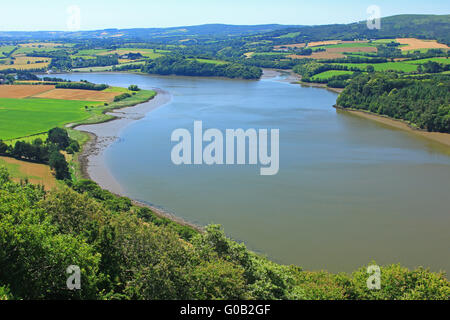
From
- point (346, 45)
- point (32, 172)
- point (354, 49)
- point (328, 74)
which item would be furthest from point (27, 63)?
point (32, 172)

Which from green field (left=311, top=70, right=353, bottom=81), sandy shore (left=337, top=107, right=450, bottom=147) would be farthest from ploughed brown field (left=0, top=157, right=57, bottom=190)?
green field (left=311, top=70, right=353, bottom=81)

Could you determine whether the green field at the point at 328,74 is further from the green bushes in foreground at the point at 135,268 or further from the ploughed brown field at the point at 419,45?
the green bushes in foreground at the point at 135,268

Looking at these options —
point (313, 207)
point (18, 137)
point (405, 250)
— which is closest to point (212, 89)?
point (18, 137)

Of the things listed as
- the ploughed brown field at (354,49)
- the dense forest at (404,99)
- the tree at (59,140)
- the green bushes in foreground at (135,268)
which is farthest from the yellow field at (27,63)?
the green bushes in foreground at (135,268)

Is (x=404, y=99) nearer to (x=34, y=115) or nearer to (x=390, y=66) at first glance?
(x=390, y=66)

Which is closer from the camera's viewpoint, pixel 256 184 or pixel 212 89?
pixel 256 184
